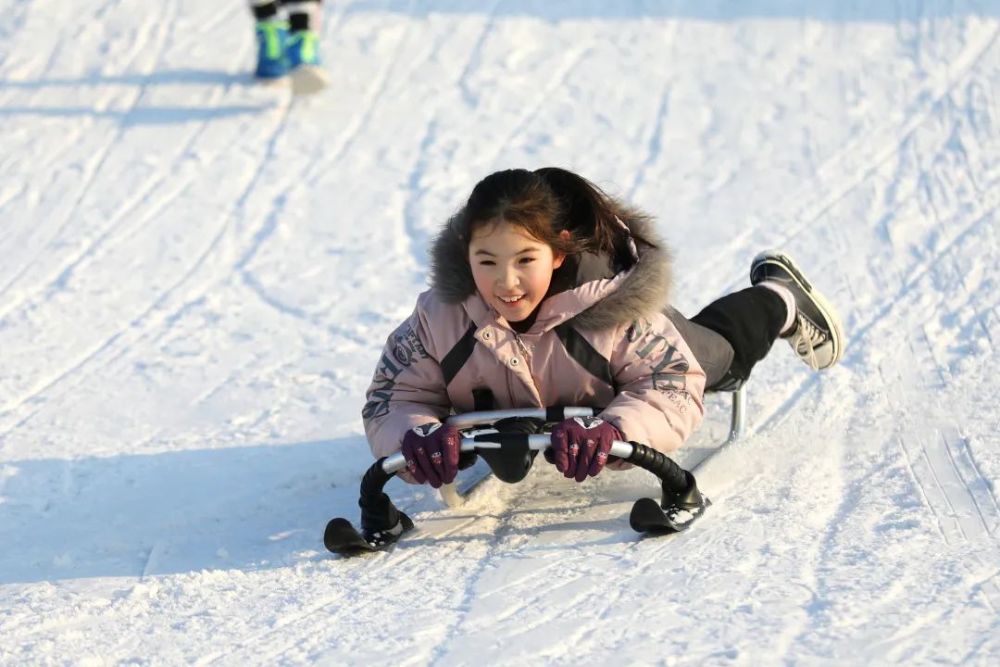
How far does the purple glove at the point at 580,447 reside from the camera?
3.49 metres

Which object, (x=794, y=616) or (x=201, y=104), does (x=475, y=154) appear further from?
(x=794, y=616)

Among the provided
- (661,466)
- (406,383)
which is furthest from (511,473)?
(406,383)

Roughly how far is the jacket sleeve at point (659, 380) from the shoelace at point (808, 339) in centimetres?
74

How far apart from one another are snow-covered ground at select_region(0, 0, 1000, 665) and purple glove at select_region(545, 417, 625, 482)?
0.79 ft

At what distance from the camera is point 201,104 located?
795cm

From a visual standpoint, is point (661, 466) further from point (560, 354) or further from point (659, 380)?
point (560, 354)

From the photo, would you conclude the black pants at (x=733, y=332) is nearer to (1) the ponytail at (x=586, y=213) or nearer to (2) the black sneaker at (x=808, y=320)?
(2) the black sneaker at (x=808, y=320)

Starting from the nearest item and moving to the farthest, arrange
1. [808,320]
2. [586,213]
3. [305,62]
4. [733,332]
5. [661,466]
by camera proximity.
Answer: [661,466] → [586,213] → [733,332] → [808,320] → [305,62]

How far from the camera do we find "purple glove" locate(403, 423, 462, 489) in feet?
11.7

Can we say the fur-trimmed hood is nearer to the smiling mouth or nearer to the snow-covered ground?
the smiling mouth

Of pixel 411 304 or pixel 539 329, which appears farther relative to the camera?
pixel 411 304

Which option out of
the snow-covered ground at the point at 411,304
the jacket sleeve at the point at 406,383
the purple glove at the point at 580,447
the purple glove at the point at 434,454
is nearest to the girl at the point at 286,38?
the snow-covered ground at the point at 411,304

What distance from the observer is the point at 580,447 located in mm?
3502

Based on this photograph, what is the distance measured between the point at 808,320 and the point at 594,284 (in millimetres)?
1042
